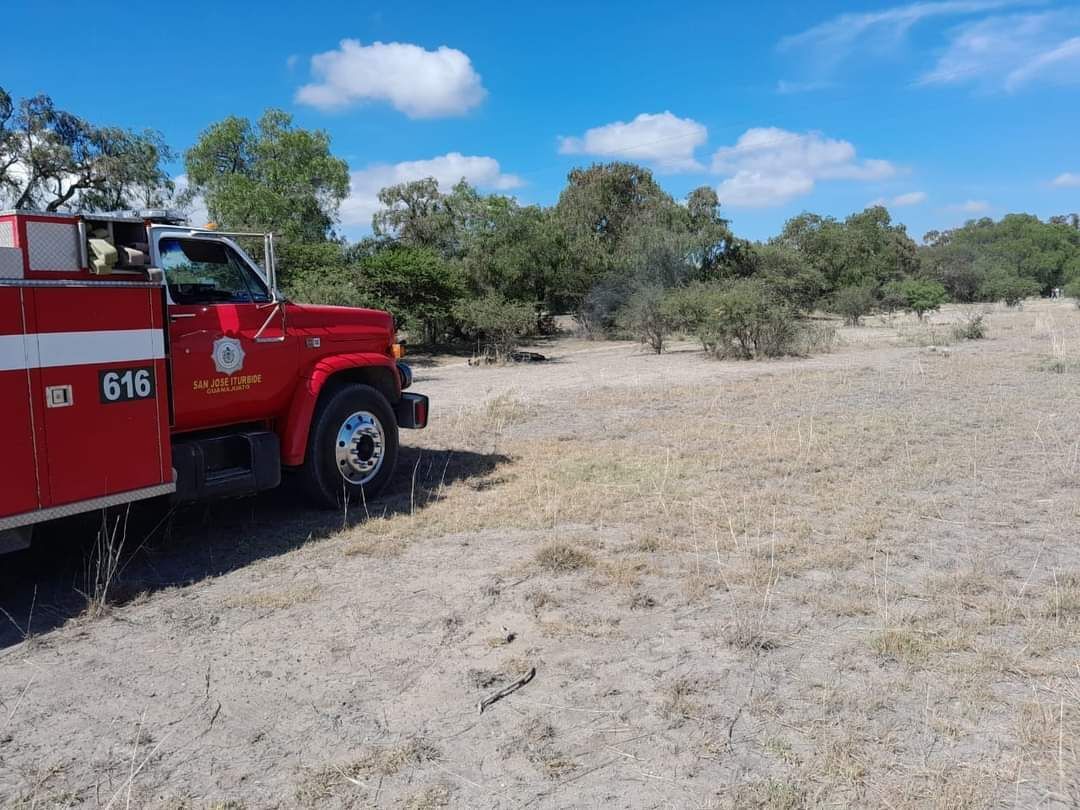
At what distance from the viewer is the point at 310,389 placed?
6.82 metres

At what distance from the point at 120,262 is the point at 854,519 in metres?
5.81

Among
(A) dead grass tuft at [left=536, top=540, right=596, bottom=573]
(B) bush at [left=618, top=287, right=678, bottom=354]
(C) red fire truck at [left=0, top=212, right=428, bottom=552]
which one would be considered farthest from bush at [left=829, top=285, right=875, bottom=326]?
(A) dead grass tuft at [left=536, top=540, right=596, bottom=573]

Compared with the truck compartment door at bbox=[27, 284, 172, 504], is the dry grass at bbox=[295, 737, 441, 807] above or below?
below

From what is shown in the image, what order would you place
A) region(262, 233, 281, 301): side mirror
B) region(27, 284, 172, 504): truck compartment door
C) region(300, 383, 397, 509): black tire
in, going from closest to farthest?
region(27, 284, 172, 504): truck compartment door → region(262, 233, 281, 301): side mirror → region(300, 383, 397, 509): black tire

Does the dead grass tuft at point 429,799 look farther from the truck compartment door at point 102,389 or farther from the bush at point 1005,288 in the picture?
the bush at point 1005,288

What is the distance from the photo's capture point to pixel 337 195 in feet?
97.9

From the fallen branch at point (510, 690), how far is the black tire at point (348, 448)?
3.45 meters

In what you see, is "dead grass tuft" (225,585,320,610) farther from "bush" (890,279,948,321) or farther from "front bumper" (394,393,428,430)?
"bush" (890,279,948,321)

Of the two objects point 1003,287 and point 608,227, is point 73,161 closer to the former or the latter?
point 608,227

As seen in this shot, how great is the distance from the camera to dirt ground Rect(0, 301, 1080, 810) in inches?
128

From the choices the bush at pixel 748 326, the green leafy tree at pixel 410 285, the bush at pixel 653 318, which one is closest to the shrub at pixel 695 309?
the bush at pixel 748 326

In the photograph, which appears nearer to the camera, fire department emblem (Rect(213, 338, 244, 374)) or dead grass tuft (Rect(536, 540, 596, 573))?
dead grass tuft (Rect(536, 540, 596, 573))

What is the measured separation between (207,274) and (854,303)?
122 feet

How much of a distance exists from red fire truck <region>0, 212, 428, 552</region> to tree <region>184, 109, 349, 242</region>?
21415 mm
